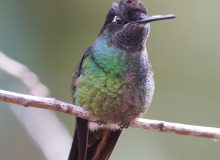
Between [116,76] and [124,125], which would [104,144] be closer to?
[124,125]

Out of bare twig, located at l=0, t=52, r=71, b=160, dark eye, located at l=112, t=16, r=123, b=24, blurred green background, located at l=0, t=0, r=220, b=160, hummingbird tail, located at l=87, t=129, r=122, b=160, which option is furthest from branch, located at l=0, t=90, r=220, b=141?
blurred green background, located at l=0, t=0, r=220, b=160

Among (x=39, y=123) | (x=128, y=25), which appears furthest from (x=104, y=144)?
(x=128, y=25)

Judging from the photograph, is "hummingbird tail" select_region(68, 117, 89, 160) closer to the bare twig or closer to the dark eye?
the bare twig

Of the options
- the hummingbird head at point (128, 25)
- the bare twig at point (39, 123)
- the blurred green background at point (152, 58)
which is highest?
the hummingbird head at point (128, 25)

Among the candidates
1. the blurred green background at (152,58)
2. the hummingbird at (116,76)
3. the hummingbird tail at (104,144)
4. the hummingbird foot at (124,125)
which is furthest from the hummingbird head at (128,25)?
the blurred green background at (152,58)

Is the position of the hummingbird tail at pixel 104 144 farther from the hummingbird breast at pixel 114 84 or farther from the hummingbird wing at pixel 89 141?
the hummingbird breast at pixel 114 84
